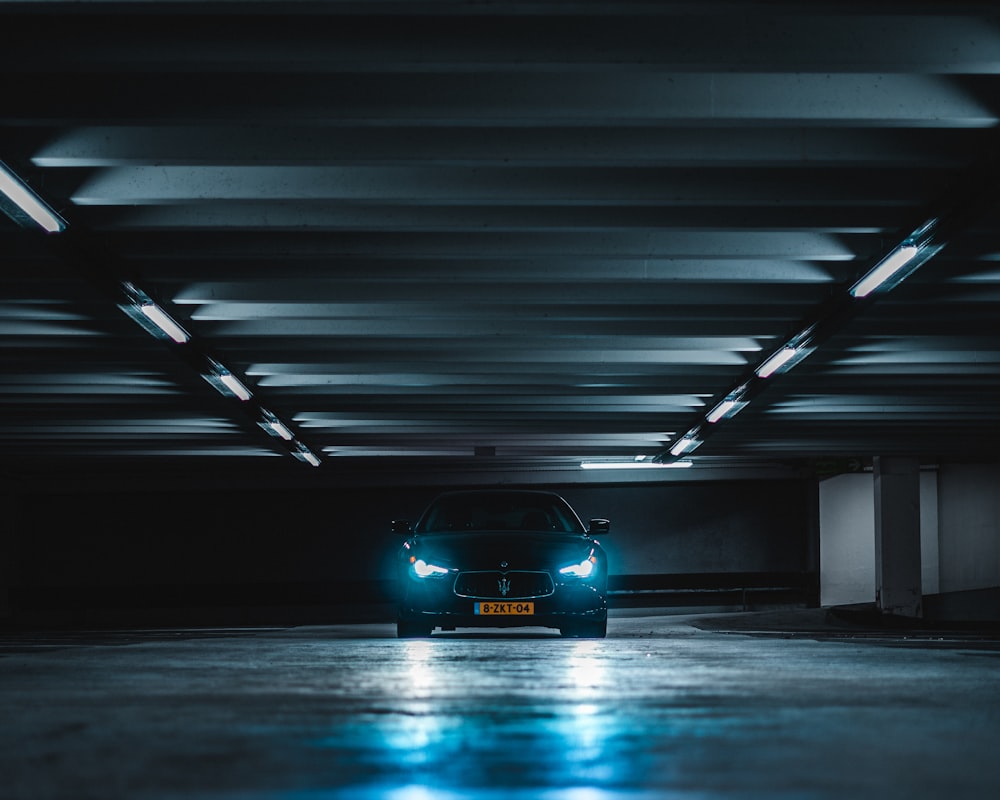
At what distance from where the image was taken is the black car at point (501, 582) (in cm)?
1073

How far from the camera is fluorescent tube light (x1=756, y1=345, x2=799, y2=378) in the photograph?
12.4 metres

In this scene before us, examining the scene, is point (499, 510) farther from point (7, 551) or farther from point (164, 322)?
point (7, 551)

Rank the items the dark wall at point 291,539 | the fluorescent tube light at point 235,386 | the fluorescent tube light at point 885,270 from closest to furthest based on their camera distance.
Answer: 1. the fluorescent tube light at point 885,270
2. the fluorescent tube light at point 235,386
3. the dark wall at point 291,539

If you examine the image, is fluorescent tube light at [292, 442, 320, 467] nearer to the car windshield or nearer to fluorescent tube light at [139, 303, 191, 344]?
the car windshield

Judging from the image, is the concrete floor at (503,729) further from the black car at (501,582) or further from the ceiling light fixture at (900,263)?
the black car at (501,582)

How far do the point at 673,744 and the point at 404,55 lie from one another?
3720mm

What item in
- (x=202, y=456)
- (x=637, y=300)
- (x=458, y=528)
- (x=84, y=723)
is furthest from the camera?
(x=202, y=456)

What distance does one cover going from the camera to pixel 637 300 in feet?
34.1

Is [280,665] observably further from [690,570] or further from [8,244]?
[690,570]

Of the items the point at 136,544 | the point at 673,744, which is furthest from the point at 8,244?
the point at 136,544

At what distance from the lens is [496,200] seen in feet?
26.0

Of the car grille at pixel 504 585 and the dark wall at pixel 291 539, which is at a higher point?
the dark wall at pixel 291 539

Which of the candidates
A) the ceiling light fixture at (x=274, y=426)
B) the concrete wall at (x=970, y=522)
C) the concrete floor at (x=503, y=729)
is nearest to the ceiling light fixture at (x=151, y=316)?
the concrete floor at (x=503, y=729)

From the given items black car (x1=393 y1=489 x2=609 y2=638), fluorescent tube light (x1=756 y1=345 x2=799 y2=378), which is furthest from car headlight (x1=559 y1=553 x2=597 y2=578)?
fluorescent tube light (x1=756 y1=345 x2=799 y2=378)
